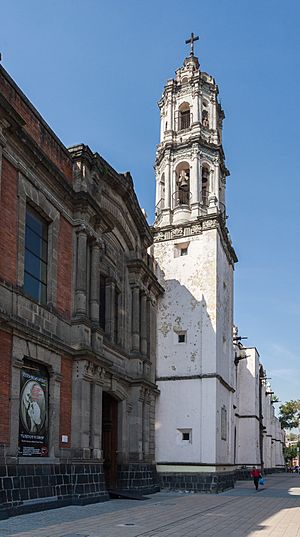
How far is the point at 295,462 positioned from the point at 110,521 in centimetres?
12821

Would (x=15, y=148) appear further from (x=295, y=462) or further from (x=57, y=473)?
(x=295, y=462)

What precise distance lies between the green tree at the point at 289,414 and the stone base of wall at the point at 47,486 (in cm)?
8118

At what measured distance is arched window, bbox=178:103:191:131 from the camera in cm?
3519

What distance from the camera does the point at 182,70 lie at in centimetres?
3662

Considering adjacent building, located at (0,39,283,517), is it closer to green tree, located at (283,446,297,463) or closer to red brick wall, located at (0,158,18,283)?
red brick wall, located at (0,158,18,283)

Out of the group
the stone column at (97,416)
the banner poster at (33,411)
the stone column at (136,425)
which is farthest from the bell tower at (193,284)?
the banner poster at (33,411)

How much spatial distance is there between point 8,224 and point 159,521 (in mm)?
8225

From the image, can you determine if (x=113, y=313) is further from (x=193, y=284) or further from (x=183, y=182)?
(x=183, y=182)

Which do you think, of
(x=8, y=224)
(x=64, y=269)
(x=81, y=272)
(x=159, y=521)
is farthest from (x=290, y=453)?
(x=8, y=224)

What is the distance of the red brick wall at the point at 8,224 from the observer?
52.6 ft

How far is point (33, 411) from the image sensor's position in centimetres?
1719

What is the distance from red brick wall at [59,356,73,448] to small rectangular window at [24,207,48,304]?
218 centimetres

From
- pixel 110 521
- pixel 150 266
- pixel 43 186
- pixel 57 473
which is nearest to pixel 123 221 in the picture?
pixel 150 266

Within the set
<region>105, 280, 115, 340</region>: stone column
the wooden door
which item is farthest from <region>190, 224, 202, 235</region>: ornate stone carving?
the wooden door
